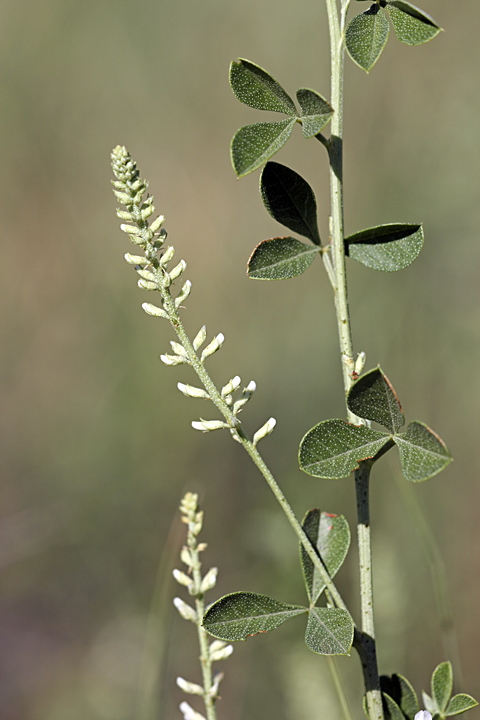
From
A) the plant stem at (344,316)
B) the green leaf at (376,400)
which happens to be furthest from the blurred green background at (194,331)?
the green leaf at (376,400)

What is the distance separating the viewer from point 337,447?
57 centimetres

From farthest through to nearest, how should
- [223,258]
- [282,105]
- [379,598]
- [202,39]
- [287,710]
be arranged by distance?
[202,39], [223,258], [287,710], [379,598], [282,105]

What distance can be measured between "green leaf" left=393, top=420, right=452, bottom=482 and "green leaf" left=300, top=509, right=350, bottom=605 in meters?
0.15

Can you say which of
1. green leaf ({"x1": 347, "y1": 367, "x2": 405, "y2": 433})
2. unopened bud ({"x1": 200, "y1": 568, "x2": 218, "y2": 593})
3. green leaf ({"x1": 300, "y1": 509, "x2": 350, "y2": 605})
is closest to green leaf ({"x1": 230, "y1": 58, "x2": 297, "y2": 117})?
green leaf ({"x1": 347, "y1": 367, "x2": 405, "y2": 433})

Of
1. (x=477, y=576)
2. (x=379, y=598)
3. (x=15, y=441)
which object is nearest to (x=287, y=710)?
(x=379, y=598)

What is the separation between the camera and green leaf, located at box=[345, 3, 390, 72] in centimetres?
56

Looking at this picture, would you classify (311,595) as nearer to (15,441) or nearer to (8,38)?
(15,441)

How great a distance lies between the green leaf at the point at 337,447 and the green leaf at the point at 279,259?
0.57ft

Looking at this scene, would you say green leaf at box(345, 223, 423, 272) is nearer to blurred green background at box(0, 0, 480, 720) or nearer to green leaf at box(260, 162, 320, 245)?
green leaf at box(260, 162, 320, 245)

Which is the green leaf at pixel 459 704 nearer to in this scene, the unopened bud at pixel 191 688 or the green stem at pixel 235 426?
the green stem at pixel 235 426

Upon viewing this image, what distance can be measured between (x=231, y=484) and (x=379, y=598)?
1.40 m

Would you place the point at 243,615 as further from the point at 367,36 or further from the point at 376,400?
the point at 367,36

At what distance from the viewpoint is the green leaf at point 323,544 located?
2.10ft

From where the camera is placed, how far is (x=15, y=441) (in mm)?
3730
